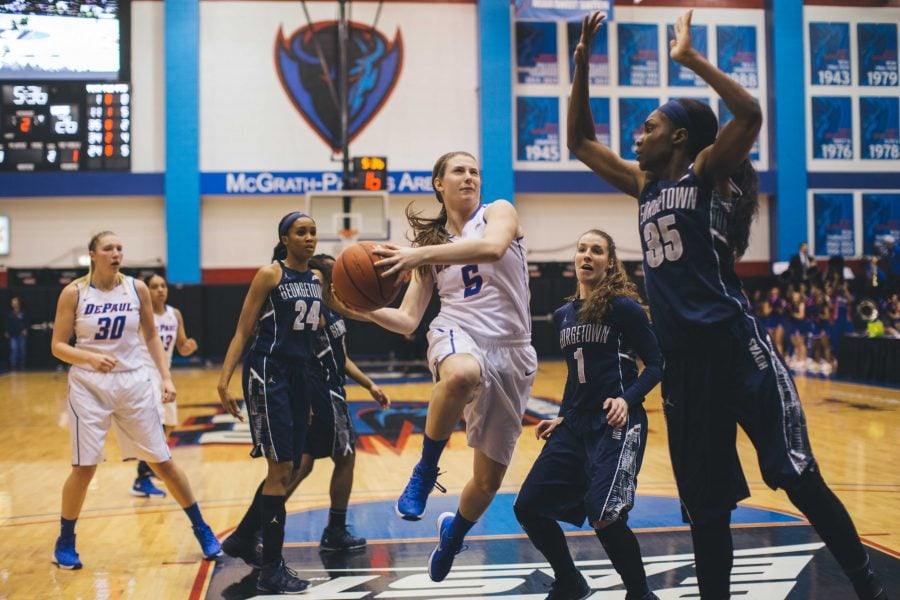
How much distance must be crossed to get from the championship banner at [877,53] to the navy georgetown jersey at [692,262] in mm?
19089

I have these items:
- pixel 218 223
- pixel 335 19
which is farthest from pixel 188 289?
pixel 335 19

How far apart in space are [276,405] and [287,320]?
455 mm

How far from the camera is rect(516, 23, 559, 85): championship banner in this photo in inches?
757

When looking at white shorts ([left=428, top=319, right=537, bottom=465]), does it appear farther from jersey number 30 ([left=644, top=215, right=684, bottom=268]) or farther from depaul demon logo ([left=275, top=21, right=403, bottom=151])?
depaul demon logo ([left=275, top=21, right=403, bottom=151])

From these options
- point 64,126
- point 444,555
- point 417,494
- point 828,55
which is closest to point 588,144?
point 417,494

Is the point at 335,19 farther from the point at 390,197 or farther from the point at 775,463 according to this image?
the point at 775,463

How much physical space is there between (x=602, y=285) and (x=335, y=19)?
637 inches

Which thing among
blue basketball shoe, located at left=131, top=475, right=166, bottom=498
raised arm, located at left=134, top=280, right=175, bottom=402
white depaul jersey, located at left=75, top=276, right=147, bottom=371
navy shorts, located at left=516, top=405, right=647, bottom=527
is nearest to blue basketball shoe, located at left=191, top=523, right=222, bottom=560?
raised arm, located at left=134, top=280, right=175, bottom=402

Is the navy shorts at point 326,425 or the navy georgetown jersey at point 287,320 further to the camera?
the navy shorts at point 326,425

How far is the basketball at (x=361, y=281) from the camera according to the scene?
11.1ft

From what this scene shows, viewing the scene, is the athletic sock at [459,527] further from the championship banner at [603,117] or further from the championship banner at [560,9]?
the championship banner at [603,117]

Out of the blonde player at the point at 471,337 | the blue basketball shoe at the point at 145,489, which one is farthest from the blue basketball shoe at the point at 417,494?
the blue basketball shoe at the point at 145,489

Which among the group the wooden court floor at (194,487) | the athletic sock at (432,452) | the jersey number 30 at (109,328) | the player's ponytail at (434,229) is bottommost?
the wooden court floor at (194,487)

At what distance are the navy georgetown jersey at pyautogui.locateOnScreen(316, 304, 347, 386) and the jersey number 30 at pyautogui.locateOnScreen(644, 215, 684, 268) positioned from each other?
2.37m
